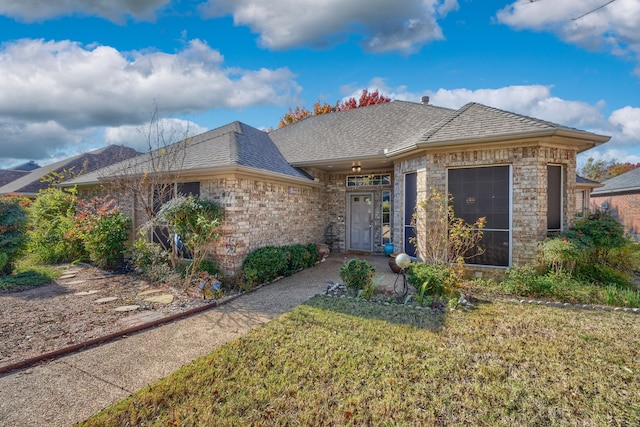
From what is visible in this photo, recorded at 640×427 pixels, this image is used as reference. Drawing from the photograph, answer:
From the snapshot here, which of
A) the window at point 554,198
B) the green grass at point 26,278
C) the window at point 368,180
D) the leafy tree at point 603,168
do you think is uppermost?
the leafy tree at point 603,168

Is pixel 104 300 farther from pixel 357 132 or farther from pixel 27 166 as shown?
pixel 27 166

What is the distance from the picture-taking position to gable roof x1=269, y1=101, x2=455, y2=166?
9.42 m

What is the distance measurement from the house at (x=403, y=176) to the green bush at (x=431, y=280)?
1.95 meters

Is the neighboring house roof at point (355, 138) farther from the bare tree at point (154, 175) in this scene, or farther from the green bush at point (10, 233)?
the green bush at point (10, 233)

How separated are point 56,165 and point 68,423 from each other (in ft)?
72.5

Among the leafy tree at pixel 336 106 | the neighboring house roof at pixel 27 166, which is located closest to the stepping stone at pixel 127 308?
the leafy tree at pixel 336 106

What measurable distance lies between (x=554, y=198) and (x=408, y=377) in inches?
255

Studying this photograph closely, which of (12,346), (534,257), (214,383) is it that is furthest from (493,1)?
(12,346)

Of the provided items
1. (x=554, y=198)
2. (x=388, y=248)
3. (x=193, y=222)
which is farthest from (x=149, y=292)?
(x=554, y=198)

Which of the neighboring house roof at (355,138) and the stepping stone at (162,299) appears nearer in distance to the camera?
the stepping stone at (162,299)

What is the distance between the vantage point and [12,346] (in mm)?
3742

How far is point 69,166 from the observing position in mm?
17578

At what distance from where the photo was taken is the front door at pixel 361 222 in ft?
36.4

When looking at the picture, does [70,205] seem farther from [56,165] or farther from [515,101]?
[515,101]
